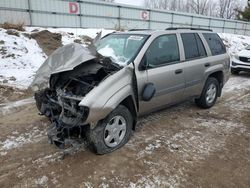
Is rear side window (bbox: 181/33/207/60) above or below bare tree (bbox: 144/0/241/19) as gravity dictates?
below

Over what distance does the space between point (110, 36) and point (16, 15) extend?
9773 millimetres

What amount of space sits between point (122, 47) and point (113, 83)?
115cm

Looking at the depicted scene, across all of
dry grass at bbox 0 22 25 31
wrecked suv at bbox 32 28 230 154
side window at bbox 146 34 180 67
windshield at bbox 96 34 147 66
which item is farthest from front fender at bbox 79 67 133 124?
dry grass at bbox 0 22 25 31

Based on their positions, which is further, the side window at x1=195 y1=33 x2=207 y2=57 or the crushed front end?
the side window at x1=195 y1=33 x2=207 y2=57

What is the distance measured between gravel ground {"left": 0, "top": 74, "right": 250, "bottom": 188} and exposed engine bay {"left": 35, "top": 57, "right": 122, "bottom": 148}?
42 centimetres

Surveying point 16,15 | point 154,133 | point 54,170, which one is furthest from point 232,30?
point 54,170

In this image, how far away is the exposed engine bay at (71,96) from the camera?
3.57m

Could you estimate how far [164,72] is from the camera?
15.1 feet

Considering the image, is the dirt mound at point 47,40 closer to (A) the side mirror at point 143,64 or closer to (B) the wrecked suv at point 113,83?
(B) the wrecked suv at point 113,83

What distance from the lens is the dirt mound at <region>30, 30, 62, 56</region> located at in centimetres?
1071

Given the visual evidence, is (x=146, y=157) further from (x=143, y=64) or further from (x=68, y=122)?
(x=143, y=64)

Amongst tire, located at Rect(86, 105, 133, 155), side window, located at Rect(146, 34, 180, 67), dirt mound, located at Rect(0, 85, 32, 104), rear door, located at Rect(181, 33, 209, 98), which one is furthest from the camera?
dirt mound, located at Rect(0, 85, 32, 104)

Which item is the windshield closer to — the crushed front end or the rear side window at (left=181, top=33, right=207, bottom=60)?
the crushed front end

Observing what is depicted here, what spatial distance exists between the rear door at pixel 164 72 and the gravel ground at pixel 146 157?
58 cm
